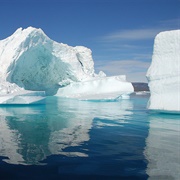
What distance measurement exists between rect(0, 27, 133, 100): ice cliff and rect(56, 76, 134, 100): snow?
86 mm

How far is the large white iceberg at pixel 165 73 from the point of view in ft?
33.0

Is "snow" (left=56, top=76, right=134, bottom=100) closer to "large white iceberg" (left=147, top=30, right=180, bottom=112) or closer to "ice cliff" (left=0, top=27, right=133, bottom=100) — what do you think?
"ice cliff" (left=0, top=27, right=133, bottom=100)

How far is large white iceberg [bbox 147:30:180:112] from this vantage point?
10.0m

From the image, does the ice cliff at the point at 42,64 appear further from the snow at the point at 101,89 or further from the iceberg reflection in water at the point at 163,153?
the iceberg reflection in water at the point at 163,153

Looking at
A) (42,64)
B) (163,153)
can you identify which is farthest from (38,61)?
(163,153)

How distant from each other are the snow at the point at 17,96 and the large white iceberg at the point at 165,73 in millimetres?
6638

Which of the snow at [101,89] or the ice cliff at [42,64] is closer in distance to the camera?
the ice cliff at [42,64]

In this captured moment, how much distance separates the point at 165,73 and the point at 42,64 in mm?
15455

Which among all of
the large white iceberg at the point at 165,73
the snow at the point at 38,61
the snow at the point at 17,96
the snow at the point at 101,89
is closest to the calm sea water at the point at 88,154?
the large white iceberg at the point at 165,73

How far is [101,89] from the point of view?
22547mm

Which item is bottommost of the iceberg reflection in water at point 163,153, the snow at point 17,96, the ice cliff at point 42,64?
the iceberg reflection in water at point 163,153

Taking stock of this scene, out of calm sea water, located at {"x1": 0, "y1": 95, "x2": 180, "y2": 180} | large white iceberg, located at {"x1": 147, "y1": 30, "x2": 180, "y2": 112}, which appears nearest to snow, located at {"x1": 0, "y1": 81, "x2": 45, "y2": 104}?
large white iceberg, located at {"x1": 147, "y1": 30, "x2": 180, "y2": 112}

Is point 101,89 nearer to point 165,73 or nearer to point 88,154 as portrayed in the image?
point 165,73

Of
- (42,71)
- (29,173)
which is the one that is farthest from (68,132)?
(42,71)
